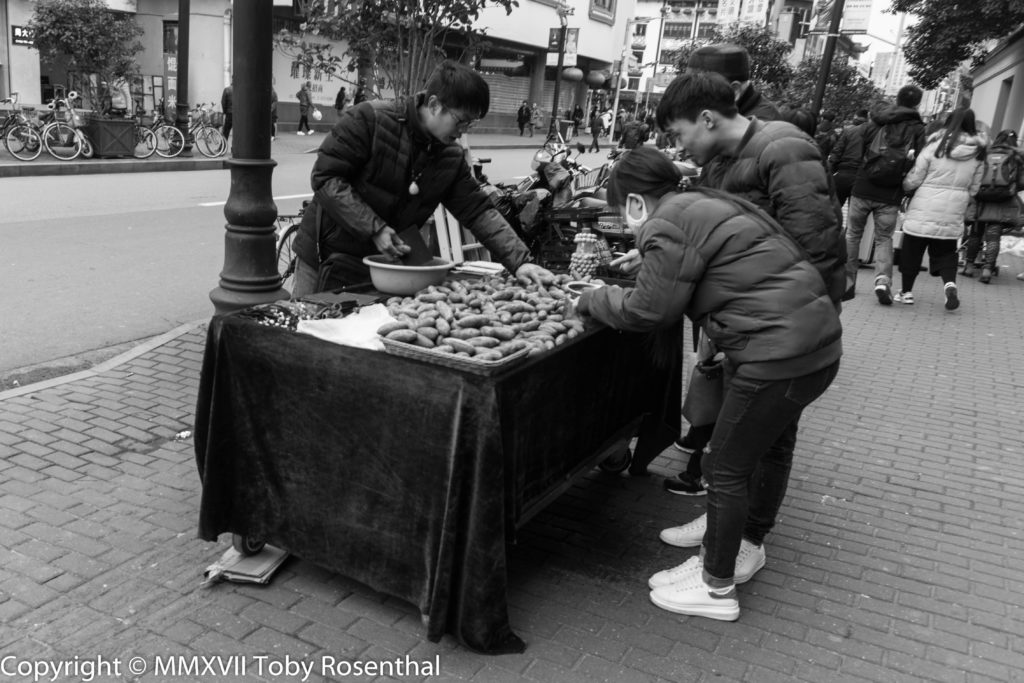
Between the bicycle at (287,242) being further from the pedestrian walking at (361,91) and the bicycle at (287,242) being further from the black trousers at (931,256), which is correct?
the black trousers at (931,256)

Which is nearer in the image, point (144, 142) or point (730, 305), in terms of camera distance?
point (730, 305)

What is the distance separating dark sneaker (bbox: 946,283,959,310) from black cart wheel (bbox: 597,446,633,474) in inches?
242

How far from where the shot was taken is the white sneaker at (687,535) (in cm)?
379

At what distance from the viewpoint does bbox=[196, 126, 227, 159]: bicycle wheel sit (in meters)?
20.1

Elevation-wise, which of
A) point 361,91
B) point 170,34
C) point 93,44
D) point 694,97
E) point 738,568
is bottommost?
point 738,568

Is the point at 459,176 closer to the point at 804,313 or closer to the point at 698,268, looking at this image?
the point at 698,268

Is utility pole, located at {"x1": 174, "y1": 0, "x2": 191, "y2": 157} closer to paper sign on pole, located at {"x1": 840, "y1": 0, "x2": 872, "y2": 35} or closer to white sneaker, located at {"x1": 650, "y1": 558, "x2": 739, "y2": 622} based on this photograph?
paper sign on pole, located at {"x1": 840, "y1": 0, "x2": 872, "y2": 35}

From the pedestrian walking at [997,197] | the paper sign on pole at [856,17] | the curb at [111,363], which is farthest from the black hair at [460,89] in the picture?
the paper sign on pole at [856,17]

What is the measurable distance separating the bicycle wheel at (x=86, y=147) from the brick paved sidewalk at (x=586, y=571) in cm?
1353

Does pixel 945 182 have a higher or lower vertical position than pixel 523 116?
higher

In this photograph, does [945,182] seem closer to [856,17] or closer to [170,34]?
[856,17]

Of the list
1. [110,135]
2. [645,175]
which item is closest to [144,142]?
[110,135]

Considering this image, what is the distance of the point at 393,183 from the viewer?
385 cm

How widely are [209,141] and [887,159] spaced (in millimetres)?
16429
